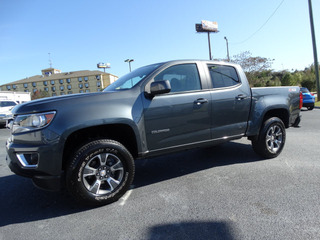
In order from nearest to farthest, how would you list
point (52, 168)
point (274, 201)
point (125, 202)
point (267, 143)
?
point (52, 168) < point (274, 201) < point (125, 202) < point (267, 143)

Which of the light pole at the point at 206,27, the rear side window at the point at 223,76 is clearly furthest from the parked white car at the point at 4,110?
the light pole at the point at 206,27

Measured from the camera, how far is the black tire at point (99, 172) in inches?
107

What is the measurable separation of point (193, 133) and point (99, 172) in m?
1.47

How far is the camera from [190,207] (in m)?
2.76

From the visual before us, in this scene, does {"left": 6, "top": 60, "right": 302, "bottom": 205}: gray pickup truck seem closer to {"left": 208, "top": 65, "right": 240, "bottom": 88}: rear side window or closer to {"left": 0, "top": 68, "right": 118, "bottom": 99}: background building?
{"left": 208, "top": 65, "right": 240, "bottom": 88}: rear side window

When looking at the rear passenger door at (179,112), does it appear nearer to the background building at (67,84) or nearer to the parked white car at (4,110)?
the parked white car at (4,110)

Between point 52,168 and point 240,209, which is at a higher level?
point 52,168

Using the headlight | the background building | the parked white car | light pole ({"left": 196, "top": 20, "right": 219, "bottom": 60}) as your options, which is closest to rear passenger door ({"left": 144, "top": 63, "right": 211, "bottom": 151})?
the headlight

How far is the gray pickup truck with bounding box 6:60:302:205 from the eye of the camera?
8.69 feet

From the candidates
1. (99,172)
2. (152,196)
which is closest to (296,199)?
(152,196)

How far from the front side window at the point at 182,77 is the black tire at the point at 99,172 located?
124 cm

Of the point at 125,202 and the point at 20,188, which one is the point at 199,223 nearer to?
the point at 125,202

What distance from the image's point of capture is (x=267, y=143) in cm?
441

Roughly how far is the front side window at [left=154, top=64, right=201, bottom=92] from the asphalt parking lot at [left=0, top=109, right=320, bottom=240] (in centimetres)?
145
